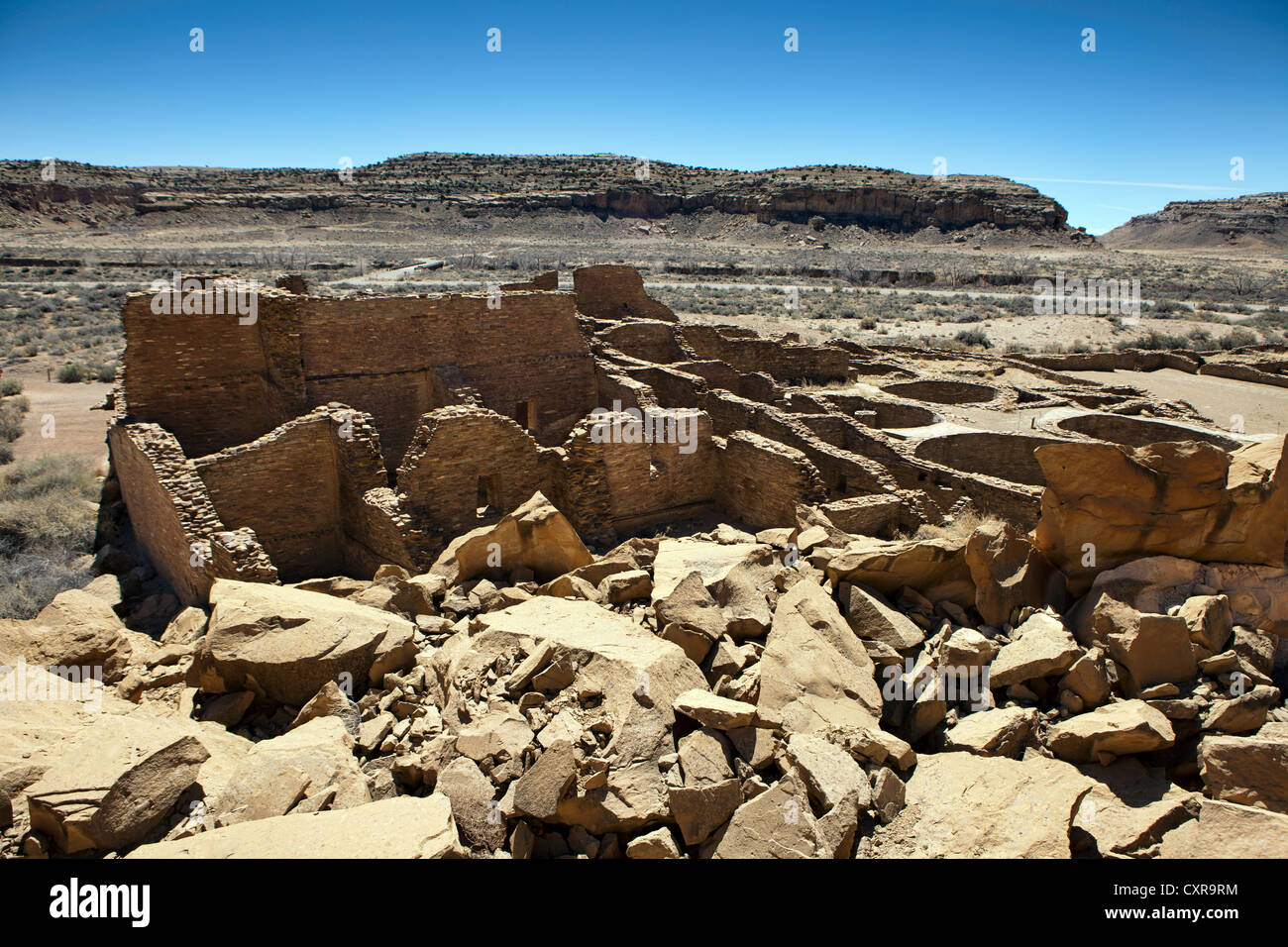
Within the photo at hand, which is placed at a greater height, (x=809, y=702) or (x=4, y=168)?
(x=4, y=168)

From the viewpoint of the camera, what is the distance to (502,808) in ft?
15.0

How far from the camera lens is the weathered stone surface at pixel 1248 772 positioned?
4.39 metres

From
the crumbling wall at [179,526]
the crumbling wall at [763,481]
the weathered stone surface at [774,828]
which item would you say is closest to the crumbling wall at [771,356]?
the crumbling wall at [763,481]

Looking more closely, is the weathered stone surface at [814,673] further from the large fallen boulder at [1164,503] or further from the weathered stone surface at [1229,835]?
the large fallen boulder at [1164,503]

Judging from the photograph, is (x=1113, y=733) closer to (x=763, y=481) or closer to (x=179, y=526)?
(x=763, y=481)

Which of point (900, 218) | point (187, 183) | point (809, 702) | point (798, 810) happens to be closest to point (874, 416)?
point (809, 702)

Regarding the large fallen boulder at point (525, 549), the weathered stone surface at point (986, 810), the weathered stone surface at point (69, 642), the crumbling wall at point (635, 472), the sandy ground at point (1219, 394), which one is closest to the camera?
the weathered stone surface at point (986, 810)

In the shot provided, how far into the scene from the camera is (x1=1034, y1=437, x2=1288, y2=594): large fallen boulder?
19.2 ft

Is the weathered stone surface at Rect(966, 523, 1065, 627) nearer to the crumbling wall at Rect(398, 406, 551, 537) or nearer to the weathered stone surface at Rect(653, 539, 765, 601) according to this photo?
the weathered stone surface at Rect(653, 539, 765, 601)

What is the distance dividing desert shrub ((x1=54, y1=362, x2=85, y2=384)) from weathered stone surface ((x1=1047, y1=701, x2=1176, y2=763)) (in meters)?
27.0

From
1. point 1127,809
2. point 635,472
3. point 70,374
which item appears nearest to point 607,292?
point 635,472

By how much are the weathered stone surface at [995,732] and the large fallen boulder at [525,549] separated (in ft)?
14.1
